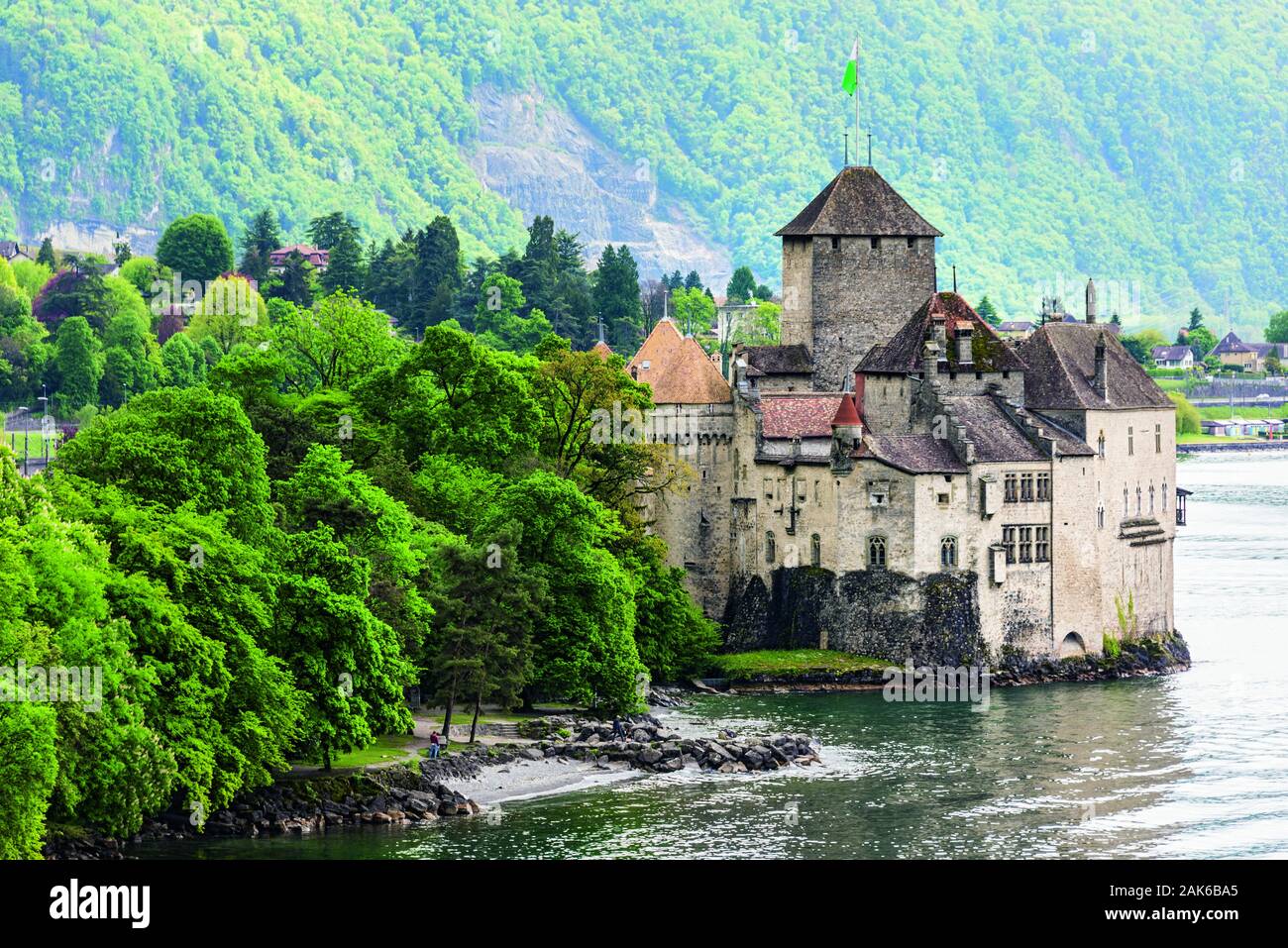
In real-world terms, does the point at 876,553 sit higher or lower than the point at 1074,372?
lower

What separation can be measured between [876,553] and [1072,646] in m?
8.77

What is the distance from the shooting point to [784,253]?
113312mm

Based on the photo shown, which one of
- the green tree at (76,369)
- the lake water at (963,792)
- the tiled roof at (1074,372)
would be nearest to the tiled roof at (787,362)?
the tiled roof at (1074,372)

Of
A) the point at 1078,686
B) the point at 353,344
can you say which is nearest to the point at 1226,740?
the point at 1078,686

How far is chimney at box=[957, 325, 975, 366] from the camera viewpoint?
4021 inches

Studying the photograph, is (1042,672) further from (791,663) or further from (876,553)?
(791,663)

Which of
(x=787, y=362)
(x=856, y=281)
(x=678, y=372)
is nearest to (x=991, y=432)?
(x=678, y=372)

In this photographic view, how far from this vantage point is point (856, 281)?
110 meters

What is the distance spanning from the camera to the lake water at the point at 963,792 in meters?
65.9
